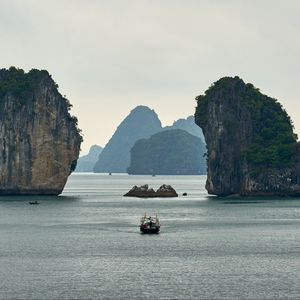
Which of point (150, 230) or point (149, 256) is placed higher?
point (150, 230)

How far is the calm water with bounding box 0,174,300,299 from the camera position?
71.5 meters

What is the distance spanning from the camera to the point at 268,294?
227 feet

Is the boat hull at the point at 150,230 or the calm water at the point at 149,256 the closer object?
the calm water at the point at 149,256

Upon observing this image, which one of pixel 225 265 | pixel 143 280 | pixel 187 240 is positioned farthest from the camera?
pixel 187 240

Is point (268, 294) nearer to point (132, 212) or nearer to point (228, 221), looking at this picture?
point (228, 221)

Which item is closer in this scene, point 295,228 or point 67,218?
point 295,228

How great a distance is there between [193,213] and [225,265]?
79.1m

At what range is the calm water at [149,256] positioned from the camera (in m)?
71.5

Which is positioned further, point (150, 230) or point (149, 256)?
point (150, 230)

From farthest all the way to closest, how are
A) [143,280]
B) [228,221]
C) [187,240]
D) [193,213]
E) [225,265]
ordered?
[193,213], [228,221], [187,240], [225,265], [143,280]

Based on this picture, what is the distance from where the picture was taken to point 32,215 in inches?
6122

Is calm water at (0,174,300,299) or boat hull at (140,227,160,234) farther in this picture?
boat hull at (140,227,160,234)

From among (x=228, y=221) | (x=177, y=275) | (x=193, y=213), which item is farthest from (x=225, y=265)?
(x=193, y=213)

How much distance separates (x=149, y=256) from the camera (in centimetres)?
9388
